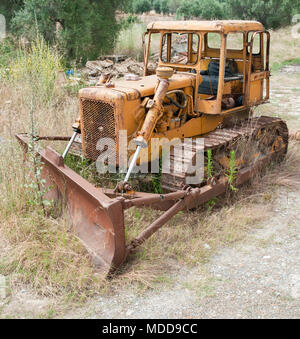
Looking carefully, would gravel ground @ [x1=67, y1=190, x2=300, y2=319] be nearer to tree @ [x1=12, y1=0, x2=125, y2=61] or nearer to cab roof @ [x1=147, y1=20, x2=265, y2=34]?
cab roof @ [x1=147, y1=20, x2=265, y2=34]

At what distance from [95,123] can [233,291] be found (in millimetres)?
2409

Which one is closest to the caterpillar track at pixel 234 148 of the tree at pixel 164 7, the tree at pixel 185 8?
the tree at pixel 185 8

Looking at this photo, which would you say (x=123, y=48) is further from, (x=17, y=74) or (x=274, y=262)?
(x=274, y=262)

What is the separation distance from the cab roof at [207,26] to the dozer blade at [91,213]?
2370 millimetres

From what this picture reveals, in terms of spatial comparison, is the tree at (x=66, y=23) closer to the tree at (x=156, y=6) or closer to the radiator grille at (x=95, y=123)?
the radiator grille at (x=95, y=123)

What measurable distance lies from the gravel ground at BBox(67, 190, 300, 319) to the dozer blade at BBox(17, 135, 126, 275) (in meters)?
0.41

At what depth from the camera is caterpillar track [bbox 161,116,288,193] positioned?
4637 mm

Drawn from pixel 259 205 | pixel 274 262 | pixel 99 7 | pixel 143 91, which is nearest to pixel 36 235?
pixel 143 91

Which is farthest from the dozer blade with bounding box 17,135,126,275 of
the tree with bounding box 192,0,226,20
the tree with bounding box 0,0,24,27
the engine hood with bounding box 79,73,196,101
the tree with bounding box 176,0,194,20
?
the tree with bounding box 176,0,194,20

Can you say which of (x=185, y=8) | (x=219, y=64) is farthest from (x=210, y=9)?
(x=219, y=64)

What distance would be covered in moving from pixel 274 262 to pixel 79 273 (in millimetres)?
1940

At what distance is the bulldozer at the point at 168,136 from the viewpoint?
156 inches

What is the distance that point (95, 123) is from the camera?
4.71 meters

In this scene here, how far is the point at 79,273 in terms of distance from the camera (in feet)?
12.1
